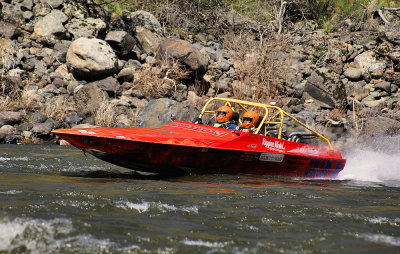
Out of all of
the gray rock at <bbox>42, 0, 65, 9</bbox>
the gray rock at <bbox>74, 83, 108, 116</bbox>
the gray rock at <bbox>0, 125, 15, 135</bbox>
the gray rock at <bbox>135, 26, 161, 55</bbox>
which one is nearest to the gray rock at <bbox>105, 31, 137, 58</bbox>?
the gray rock at <bbox>135, 26, 161, 55</bbox>

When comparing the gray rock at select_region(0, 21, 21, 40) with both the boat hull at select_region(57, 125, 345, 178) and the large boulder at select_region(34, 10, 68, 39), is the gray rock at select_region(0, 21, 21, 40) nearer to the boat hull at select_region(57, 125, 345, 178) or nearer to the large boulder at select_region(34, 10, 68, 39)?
the large boulder at select_region(34, 10, 68, 39)

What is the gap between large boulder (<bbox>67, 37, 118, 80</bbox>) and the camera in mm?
15820

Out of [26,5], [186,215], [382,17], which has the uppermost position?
[382,17]

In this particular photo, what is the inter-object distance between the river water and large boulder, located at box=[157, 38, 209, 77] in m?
10.3

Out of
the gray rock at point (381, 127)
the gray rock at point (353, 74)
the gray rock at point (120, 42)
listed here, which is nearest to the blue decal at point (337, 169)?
the gray rock at point (381, 127)

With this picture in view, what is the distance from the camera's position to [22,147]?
1087cm

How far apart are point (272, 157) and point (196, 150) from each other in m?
1.57

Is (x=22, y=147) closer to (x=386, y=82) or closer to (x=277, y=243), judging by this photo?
(x=277, y=243)

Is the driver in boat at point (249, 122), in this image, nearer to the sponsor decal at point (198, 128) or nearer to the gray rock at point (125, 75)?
the sponsor decal at point (198, 128)

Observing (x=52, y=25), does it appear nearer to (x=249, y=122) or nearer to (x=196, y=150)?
(x=249, y=122)

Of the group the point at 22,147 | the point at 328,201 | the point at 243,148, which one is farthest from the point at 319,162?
the point at 22,147

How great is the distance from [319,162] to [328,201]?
318 centimetres

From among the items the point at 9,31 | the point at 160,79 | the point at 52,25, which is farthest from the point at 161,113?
the point at 9,31

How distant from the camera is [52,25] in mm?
18125
